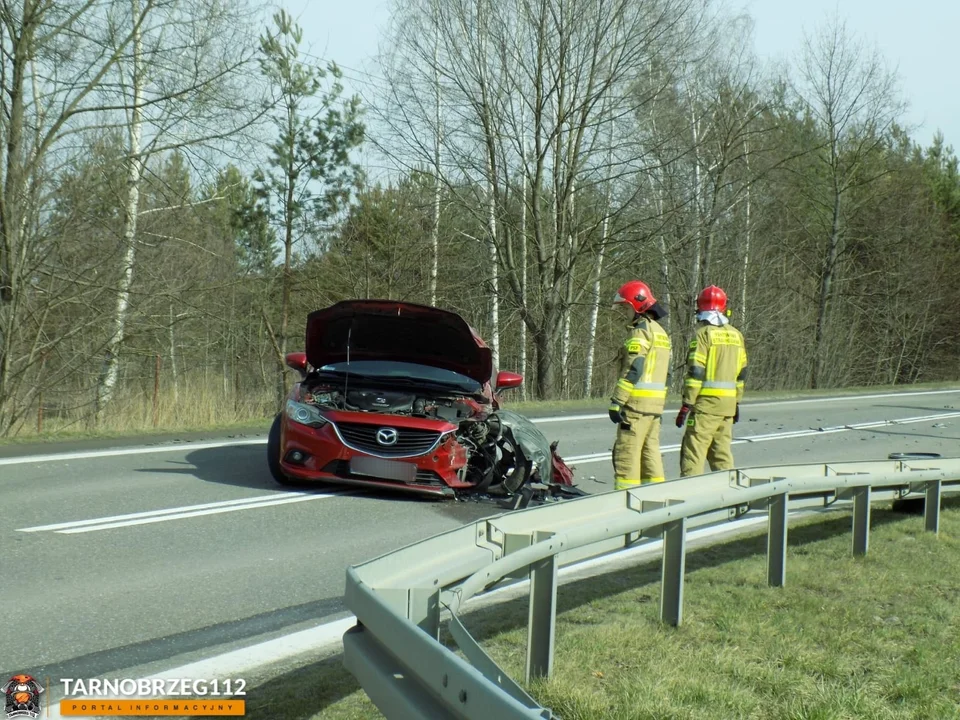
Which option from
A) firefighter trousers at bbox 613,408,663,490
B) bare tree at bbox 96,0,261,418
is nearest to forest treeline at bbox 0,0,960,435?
bare tree at bbox 96,0,261,418

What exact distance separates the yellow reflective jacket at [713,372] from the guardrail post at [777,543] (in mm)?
2883

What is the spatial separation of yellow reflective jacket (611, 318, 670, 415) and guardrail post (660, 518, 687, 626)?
338 cm

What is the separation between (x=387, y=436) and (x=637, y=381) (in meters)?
2.08

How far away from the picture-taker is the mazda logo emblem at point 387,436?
28.5ft

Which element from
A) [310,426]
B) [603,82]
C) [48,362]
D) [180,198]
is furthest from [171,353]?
[310,426]

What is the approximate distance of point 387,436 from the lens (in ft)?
28.6

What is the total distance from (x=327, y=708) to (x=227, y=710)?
0.38 metres

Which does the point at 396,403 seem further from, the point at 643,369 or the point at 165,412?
the point at 165,412

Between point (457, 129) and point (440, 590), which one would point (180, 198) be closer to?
point (457, 129)

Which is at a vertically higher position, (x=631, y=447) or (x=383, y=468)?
(x=631, y=447)

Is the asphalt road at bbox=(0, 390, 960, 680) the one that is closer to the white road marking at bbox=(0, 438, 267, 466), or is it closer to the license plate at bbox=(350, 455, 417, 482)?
the white road marking at bbox=(0, 438, 267, 466)

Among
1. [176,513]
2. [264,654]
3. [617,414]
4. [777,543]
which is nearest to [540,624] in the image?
[264,654]

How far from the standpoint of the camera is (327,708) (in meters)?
3.90

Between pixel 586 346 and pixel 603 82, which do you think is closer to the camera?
pixel 603 82
